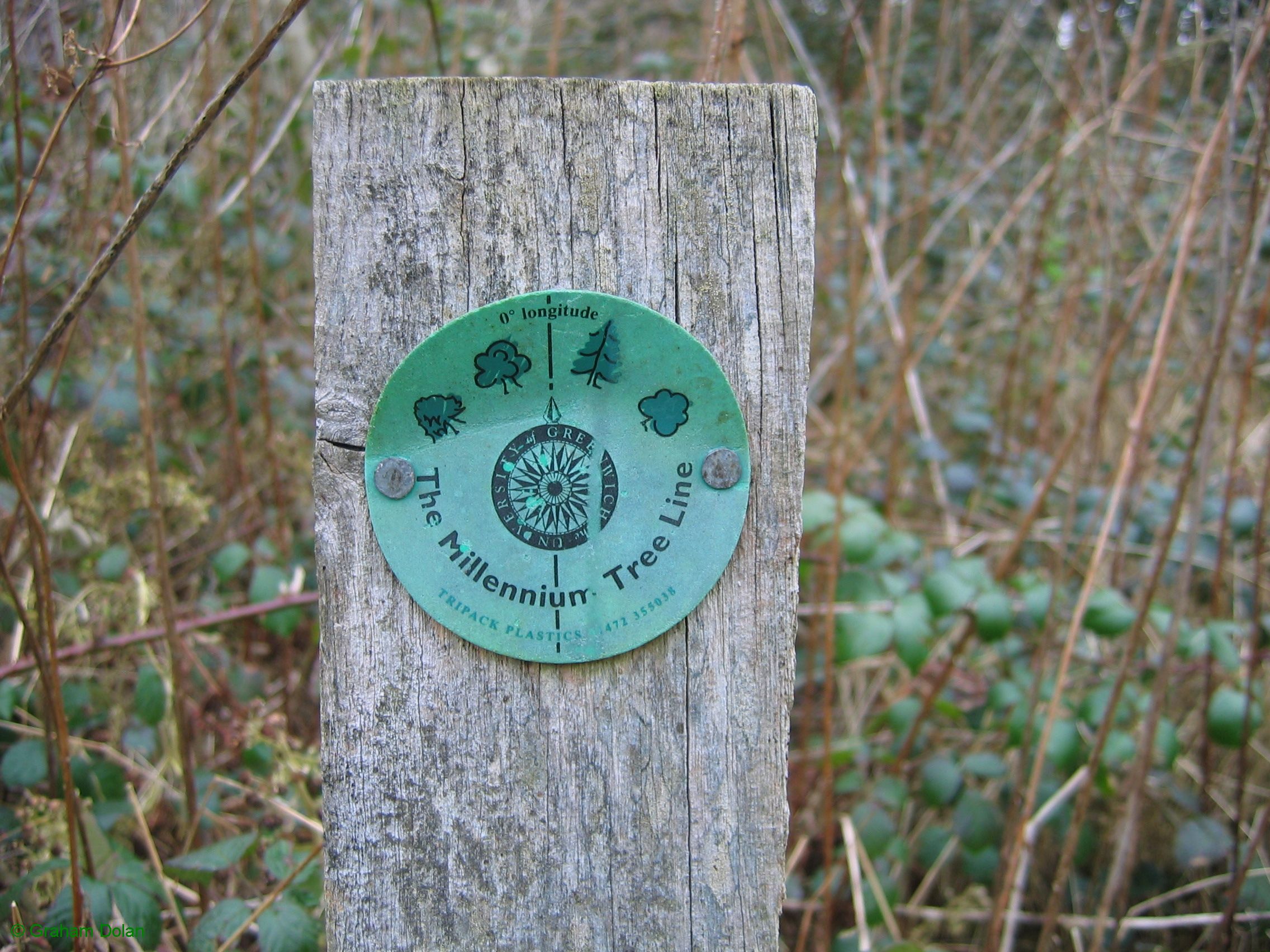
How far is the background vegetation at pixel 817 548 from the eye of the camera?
5.02 feet

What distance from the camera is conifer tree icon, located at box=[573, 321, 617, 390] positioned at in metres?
0.91

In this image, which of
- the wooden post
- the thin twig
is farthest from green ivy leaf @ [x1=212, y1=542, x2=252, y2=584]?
the wooden post

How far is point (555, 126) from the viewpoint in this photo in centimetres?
91

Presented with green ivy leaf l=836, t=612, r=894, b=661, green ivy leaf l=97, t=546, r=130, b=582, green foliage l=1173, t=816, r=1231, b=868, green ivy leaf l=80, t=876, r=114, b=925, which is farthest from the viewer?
green foliage l=1173, t=816, r=1231, b=868

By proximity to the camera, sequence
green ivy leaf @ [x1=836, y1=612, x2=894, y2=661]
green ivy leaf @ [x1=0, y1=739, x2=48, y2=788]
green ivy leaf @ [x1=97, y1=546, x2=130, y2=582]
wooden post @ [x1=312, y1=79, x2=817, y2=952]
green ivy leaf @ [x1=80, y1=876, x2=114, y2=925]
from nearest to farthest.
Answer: wooden post @ [x1=312, y1=79, x2=817, y2=952], green ivy leaf @ [x1=80, y1=876, x2=114, y2=925], green ivy leaf @ [x1=0, y1=739, x2=48, y2=788], green ivy leaf @ [x1=836, y1=612, x2=894, y2=661], green ivy leaf @ [x1=97, y1=546, x2=130, y2=582]

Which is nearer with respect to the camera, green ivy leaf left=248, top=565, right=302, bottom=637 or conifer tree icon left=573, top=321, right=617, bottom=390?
conifer tree icon left=573, top=321, right=617, bottom=390

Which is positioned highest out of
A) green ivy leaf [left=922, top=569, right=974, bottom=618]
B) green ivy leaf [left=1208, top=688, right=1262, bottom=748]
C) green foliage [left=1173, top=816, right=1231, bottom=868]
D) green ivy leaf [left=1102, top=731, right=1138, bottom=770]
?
green ivy leaf [left=922, top=569, right=974, bottom=618]

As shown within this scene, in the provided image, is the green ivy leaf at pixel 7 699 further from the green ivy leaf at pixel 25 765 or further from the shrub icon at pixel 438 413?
the shrub icon at pixel 438 413

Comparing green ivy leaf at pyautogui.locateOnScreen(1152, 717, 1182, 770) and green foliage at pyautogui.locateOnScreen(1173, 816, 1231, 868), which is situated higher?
green ivy leaf at pyautogui.locateOnScreen(1152, 717, 1182, 770)

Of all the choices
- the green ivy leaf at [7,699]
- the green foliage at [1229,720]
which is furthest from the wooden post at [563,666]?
the green foliage at [1229,720]

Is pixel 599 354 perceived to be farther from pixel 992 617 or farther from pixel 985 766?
pixel 985 766

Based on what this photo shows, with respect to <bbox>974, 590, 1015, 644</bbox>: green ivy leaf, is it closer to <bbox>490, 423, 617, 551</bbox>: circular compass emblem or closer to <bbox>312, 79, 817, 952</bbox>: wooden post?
<bbox>312, 79, 817, 952</bbox>: wooden post

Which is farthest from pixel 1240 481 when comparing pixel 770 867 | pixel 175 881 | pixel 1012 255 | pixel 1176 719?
pixel 175 881

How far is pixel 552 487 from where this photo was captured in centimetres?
92
